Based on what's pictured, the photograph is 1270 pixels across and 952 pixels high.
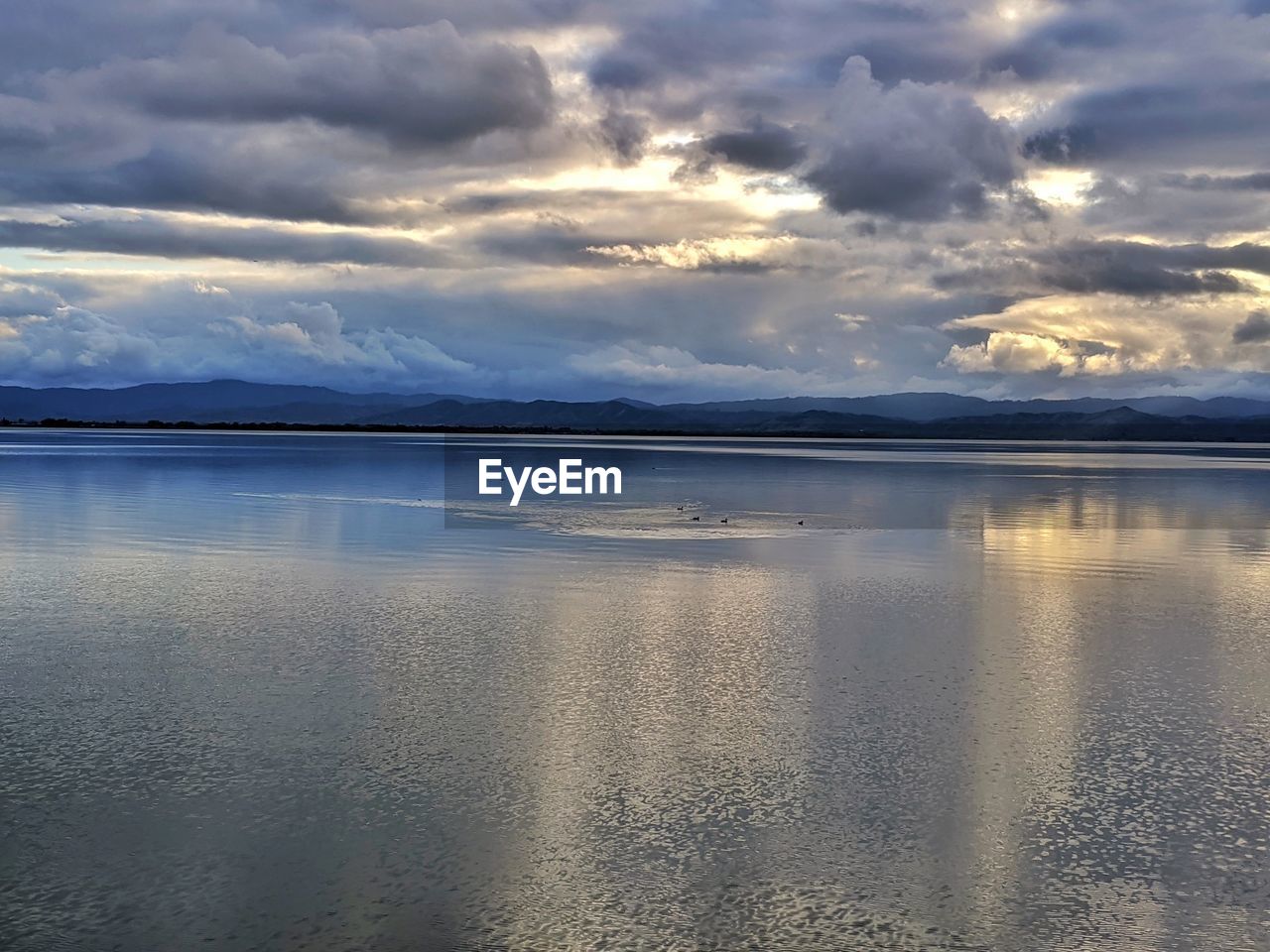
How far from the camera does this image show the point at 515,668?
15914 millimetres

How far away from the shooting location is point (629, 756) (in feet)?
38.7

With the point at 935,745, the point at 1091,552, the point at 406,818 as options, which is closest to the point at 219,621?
the point at 406,818

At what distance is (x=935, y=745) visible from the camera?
1227 centimetres

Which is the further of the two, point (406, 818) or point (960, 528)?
point (960, 528)

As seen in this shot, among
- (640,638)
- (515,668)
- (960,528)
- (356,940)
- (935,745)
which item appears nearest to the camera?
(356,940)

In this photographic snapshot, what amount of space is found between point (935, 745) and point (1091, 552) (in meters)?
20.9

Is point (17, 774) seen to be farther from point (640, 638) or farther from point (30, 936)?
point (640, 638)

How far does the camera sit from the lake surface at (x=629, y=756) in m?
8.29

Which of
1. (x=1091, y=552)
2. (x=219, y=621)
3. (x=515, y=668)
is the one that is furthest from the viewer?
(x=1091, y=552)

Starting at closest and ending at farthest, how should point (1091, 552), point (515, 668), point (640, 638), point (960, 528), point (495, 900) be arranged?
point (495, 900) → point (515, 668) → point (640, 638) → point (1091, 552) → point (960, 528)

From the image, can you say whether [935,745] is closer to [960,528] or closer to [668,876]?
[668,876]

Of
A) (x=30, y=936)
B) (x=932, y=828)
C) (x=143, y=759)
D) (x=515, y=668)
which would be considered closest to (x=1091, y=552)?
(x=515, y=668)

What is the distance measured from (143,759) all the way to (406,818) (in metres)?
3.18

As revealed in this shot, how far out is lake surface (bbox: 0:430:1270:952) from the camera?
829 centimetres
